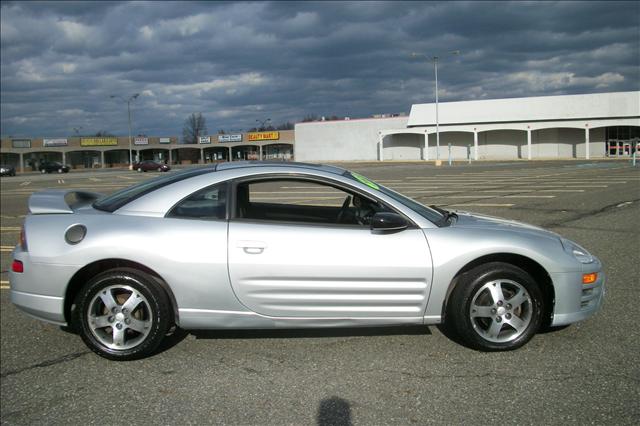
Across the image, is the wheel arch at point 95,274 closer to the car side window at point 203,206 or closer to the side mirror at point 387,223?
the car side window at point 203,206

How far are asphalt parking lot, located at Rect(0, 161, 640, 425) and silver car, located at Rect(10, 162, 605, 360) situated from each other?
9.7 inches

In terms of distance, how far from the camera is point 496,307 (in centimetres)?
394

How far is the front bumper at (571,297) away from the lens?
3967 mm

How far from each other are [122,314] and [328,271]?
1.50 m

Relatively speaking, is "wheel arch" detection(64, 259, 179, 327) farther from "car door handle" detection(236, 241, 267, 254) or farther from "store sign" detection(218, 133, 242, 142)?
"store sign" detection(218, 133, 242, 142)

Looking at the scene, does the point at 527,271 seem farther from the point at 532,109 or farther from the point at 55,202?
the point at 532,109

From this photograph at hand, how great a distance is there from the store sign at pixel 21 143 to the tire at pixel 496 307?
93.0 meters

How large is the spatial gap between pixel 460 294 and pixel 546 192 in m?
13.9

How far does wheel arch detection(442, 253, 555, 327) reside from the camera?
398 cm

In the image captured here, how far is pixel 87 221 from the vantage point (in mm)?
4070

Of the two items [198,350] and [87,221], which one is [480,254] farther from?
[87,221]

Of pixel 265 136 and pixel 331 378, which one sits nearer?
pixel 331 378

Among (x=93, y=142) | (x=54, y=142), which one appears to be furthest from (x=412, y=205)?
(x=54, y=142)

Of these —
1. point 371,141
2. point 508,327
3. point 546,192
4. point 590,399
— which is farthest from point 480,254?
point 371,141
